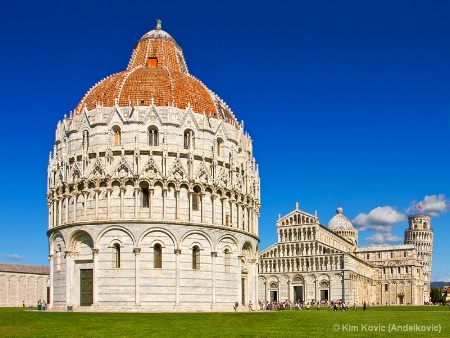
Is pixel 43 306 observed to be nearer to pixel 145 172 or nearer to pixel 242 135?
pixel 145 172

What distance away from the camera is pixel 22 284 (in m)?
100

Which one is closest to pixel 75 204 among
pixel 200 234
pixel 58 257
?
pixel 58 257

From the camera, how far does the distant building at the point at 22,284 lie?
3787 inches

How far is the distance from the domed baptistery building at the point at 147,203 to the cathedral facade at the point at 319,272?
63.9 metres

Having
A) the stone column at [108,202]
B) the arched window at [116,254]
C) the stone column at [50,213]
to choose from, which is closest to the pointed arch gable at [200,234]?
the arched window at [116,254]

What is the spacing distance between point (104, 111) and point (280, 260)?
251 ft

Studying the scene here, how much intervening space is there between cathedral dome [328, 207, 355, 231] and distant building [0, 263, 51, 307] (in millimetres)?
77199

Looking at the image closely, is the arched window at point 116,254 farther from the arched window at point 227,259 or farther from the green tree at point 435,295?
the green tree at point 435,295

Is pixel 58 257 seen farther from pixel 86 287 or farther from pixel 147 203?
pixel 147 203

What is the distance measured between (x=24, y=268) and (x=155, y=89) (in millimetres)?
58799

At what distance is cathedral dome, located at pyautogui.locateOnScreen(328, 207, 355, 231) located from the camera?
514 ft

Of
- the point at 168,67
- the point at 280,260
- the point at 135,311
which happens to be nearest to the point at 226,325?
the point at 135,311

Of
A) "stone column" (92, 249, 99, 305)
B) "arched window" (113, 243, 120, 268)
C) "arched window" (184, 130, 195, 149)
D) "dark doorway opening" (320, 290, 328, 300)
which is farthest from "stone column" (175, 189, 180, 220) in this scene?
"dark doorway opening" (320, 290, 328, 300)

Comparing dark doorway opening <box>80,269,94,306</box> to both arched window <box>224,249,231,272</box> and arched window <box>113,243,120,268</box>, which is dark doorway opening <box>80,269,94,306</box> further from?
arched window <box>224,249,231,272</box>
